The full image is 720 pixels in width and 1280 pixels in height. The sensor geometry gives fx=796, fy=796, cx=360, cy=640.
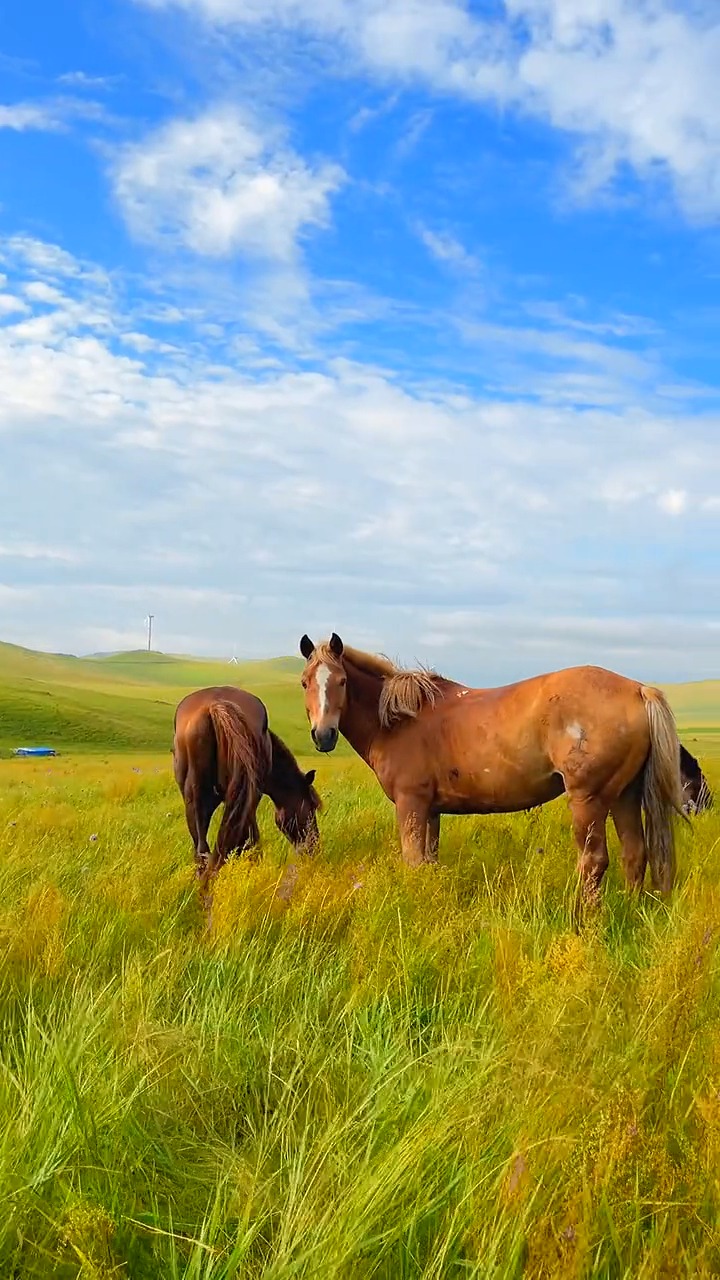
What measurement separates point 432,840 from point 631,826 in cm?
160

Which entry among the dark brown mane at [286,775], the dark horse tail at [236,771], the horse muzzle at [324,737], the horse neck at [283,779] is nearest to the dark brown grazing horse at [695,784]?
the dark brown mane at [286,775]

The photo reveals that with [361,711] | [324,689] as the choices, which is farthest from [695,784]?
[324,689]

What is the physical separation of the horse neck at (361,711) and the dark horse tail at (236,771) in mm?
1093

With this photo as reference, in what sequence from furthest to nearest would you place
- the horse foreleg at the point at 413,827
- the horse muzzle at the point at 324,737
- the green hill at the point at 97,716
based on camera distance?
1. the green hill at the point at 97,716
2. the horse muzzle at the point at 324,737
3. the horse foreleg at the point at 413,827

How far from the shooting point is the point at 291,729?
251 ft

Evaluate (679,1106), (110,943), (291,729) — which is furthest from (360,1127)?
(291,729)

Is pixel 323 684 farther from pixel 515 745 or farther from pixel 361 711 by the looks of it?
pixel 515 745

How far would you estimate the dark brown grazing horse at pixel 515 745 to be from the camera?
586 cm

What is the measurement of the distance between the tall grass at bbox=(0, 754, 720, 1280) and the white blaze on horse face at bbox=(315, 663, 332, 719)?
1941mm

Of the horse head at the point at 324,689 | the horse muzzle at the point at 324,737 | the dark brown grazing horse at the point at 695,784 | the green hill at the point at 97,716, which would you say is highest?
the horse head at the point at 324,689

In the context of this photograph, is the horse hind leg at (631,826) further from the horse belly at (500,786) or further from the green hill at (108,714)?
the green hill at (108,714)

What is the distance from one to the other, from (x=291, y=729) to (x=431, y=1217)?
75.0 m

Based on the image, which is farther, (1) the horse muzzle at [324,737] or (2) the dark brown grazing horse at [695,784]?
(2) the dark brown grazing horse at [695,784]

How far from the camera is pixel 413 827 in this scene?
6.58 meters
